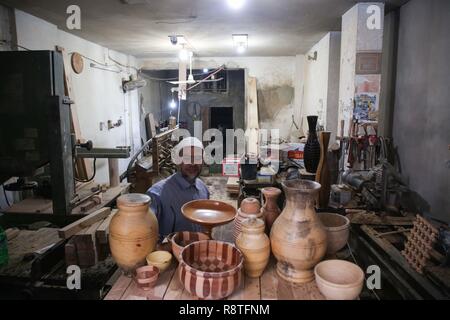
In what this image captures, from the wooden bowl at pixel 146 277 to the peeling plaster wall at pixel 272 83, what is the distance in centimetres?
756

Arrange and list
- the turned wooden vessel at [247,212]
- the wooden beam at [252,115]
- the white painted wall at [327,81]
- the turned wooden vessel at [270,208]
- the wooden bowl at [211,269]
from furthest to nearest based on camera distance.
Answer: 1. the wooden beam at [252,115]
2. the white painted wall at [327,81]
3. the turned wooden vessel at [270,208]
4. the turned wooden vessel at [247,212]
5. the wooden bowl at [211,269]

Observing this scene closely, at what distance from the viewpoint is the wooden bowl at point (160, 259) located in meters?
1.55

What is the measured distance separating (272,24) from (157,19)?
1712 mm

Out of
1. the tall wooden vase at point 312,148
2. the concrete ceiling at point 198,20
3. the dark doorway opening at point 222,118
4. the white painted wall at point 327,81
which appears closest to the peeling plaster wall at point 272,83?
the concrete ceiling at point 198,20

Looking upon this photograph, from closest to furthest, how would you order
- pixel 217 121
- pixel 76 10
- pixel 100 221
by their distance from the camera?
pixel 100 221, pixel 76 10, pixel 217 121

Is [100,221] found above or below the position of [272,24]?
below

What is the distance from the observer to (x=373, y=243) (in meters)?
2.59

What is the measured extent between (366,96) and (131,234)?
11.4 ft

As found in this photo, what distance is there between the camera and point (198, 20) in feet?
15.8

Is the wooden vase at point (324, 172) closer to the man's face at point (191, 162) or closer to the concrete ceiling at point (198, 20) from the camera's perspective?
the man's face at point (191, 162)

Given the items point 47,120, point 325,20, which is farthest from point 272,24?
point 47,120

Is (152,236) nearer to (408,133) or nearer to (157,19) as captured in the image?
(408,133)

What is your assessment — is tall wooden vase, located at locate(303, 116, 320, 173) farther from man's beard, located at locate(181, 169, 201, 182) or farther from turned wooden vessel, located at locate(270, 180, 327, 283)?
turned wooden vessel, located at locate(270, 180, 327, 283)

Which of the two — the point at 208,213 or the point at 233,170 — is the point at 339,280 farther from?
the point at 233,170
